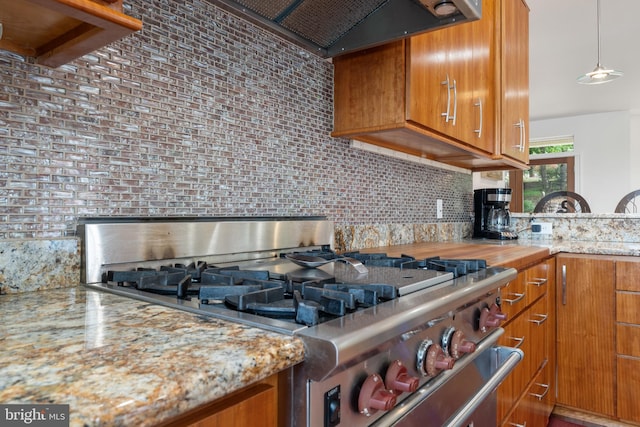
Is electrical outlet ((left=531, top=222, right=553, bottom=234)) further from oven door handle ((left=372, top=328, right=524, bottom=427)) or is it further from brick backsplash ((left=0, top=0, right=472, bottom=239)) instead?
oven door handle ((left=372, top=328, right=524, bottom=427))

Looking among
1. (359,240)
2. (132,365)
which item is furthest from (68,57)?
(359,240)

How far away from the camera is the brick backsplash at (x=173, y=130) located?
88 cm

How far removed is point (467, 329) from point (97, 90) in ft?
3.57

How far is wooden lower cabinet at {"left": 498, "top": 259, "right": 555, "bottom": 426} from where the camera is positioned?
1.51 m

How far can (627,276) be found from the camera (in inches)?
83.2

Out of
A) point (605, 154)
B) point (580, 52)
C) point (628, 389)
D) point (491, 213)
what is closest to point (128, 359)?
point (628, 389)

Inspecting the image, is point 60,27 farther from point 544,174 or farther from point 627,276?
point 544,174

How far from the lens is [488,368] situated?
A: 1.21m

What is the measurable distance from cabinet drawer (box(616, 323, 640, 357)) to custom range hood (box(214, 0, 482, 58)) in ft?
6.01

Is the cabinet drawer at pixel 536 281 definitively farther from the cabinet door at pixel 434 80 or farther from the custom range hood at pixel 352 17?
the custom range hood at pixel 352 17

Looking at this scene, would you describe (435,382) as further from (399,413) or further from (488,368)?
(488,368)

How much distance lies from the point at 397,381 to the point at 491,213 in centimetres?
246

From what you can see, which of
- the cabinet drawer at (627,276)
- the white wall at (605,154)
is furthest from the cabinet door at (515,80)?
the white wall at (605,154)

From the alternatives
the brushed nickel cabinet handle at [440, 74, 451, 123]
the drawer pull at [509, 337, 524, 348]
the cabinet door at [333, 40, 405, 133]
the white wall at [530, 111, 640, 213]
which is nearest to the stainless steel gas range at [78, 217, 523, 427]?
the drawer pull at [509, 337, 524, 348]
